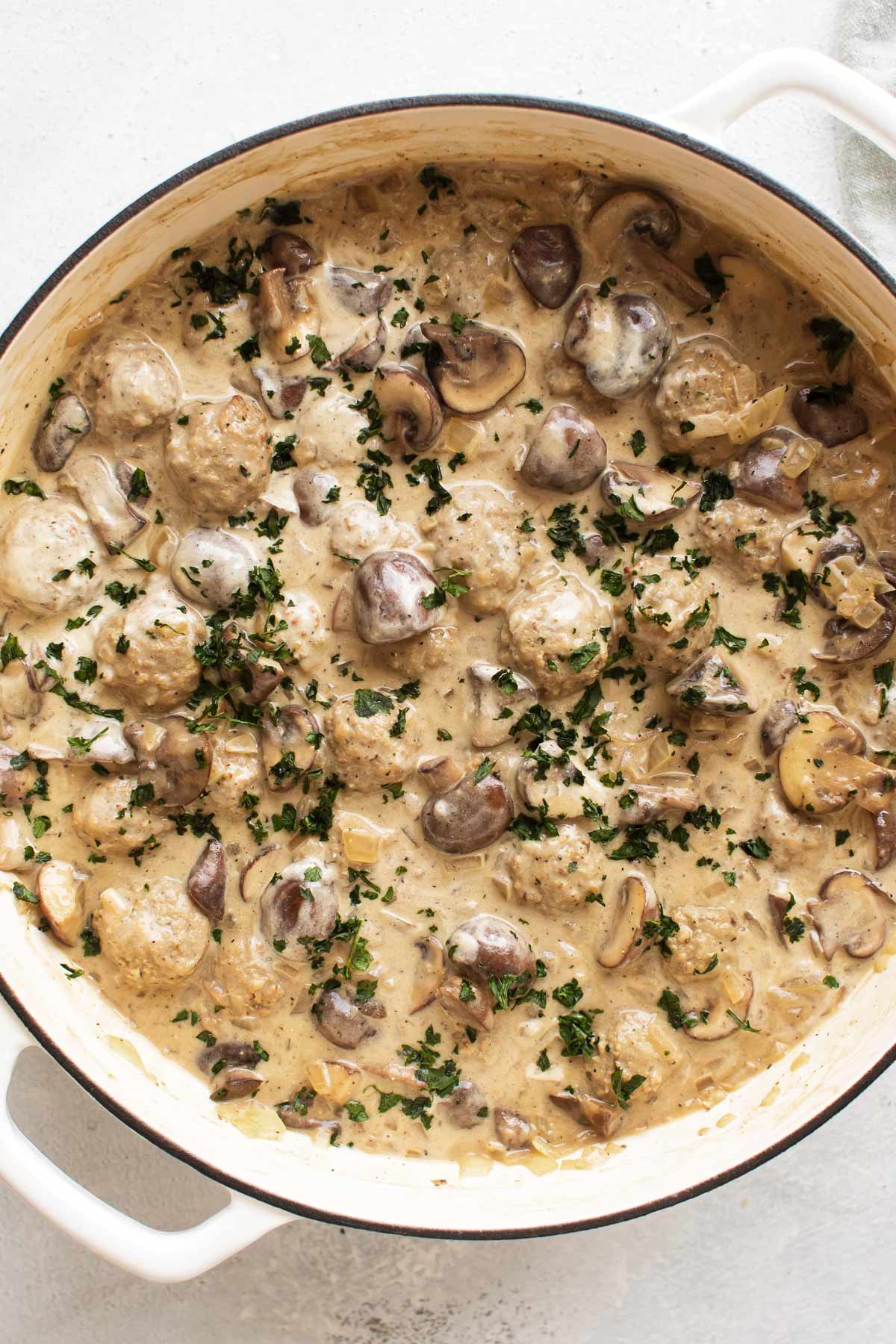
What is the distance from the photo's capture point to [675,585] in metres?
3.06

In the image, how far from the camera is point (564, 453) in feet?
9.88

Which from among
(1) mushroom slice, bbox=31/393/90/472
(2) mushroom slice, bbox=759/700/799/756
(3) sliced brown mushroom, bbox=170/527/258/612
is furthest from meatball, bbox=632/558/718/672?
(1) mushroom slice, bbox=31/393/90/472

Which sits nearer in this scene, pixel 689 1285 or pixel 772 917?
pixel 772 917

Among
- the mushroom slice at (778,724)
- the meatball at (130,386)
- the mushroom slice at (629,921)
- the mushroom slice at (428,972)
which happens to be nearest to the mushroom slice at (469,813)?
the mushroom slice at (428,972)

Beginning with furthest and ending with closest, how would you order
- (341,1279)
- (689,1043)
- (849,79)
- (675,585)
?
(341,1279), (689,1043), (675,585), (849,79)

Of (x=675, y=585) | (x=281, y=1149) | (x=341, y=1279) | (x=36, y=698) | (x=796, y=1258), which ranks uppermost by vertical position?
(x=675, y=585)

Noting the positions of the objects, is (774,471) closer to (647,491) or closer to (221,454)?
(647,491)

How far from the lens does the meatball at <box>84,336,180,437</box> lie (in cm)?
300

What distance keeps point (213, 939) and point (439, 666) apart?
37.3 inches

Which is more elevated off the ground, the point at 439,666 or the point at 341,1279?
the point at 439,666

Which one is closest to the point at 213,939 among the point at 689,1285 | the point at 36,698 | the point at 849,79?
the point at 36,698

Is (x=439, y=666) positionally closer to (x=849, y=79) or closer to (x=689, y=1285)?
(x=849, y=79)

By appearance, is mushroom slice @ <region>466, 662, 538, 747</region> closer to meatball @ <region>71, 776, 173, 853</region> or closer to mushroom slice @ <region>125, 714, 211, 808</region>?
mushroom slice @ <region>125, 714, 211, 808</region>

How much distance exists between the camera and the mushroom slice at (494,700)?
10.2ft
